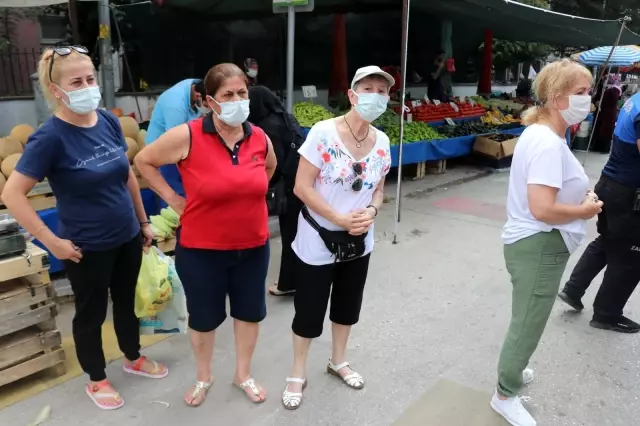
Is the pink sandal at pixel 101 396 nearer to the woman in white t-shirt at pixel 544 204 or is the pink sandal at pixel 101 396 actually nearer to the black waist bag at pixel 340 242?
the black waist bag at pixel 340 242

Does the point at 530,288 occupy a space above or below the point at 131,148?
below

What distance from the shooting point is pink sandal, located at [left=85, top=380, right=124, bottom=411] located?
269 centimetres

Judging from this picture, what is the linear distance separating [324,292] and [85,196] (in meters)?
1.24

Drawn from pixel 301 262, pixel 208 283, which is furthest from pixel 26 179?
pixel 301 262

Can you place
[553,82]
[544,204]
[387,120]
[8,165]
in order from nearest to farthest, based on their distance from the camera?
[544,204]
[553,82]
[8,165]
[387,120]

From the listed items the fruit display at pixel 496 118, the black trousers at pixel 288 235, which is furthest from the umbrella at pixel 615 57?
the black trousers at pixel 288 235

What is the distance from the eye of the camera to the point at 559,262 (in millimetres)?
2348

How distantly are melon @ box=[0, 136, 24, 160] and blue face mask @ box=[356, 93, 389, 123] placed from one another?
3124mm

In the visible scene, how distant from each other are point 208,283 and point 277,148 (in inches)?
48.1

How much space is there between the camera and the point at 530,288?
2.37 meters

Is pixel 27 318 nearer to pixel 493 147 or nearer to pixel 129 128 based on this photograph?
pixel 129 128

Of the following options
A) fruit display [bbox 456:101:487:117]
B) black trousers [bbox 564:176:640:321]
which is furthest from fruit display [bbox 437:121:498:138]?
black trousers [bbox 564:176:640:321]

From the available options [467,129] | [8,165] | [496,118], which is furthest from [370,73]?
[496,118]

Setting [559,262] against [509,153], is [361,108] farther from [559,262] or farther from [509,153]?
[509,153]
